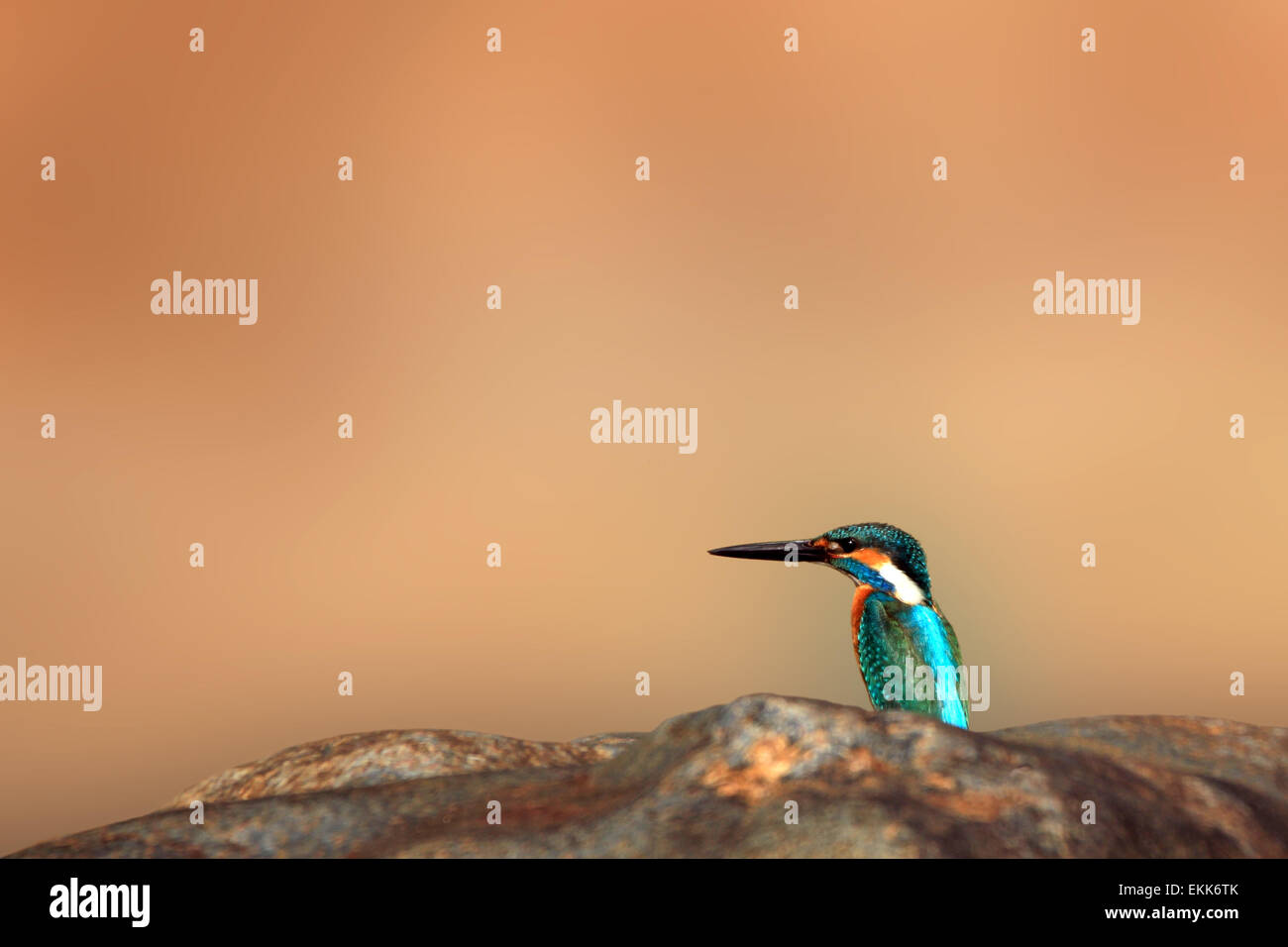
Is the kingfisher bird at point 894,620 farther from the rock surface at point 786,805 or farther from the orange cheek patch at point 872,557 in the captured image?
the rock surface at point 786,805

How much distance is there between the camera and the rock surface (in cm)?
125

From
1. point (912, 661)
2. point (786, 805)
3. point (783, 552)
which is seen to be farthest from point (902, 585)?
point (786, 805)

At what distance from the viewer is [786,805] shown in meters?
1.31

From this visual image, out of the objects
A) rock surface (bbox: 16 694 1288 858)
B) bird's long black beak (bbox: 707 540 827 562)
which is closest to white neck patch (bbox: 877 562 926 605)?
bird's long black beak (bbox: 707 540 827 562)

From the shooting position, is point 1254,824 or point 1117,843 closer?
point 1117,843

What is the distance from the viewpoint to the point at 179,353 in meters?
3.68

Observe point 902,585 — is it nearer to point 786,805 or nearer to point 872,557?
point 872,557

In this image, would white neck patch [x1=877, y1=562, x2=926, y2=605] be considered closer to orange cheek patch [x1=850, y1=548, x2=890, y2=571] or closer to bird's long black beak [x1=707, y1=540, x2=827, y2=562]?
orange cheek patch [x1=850, y1=548, x2=890, y2=571]

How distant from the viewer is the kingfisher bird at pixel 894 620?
2629mm

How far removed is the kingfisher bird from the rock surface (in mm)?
937

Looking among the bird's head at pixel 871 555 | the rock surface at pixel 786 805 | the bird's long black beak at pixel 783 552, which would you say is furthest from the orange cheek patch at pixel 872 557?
the rock surface at pixel 786 805
